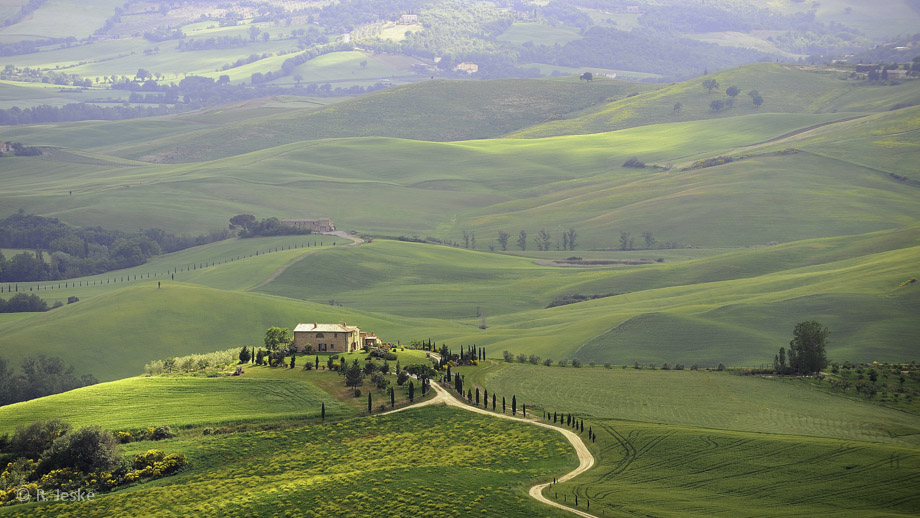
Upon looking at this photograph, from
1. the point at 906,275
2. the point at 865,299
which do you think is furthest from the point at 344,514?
the point at 906,275

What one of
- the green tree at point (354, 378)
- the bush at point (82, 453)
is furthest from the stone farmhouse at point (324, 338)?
the bush at point (82, 453)

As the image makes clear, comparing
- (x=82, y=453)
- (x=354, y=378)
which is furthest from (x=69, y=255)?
(x=82, y=453)

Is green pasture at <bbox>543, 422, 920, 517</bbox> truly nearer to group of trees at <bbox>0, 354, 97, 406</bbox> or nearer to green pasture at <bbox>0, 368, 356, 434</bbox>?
green pasture at <bbox>0, 368, 356, 434</bbox>

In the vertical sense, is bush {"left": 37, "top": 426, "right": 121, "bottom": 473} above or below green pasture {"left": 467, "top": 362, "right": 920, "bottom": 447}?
above

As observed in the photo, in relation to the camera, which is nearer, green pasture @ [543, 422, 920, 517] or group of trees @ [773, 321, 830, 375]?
green pasture @ [543, 422, 920, 517]

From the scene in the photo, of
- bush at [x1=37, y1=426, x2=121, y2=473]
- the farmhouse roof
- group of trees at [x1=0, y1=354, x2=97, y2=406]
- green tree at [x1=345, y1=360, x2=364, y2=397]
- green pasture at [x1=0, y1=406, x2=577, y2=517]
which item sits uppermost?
the farmhouse roof

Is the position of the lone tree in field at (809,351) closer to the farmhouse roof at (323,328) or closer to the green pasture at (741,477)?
the green pasture at (741,477)

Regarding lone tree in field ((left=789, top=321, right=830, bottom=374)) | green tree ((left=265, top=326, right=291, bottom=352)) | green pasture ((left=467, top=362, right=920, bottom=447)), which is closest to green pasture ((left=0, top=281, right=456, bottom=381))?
green tree ((left=265, top=326, right=291, bottom=352))
